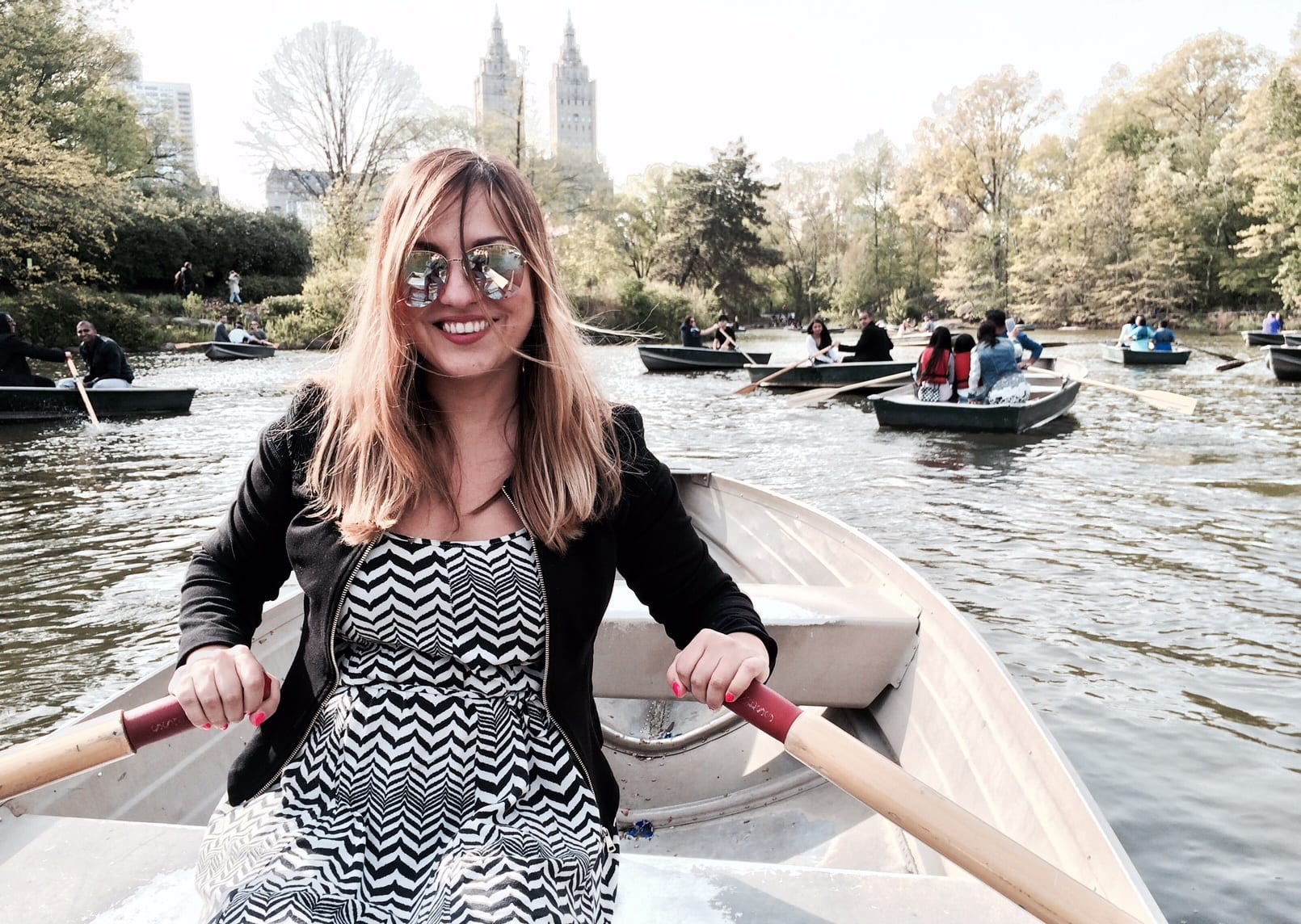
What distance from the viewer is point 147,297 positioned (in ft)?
82.2

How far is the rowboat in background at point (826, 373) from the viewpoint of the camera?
44.5ft

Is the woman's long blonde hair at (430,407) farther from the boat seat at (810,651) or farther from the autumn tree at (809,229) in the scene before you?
the autumn tree at (809,229)

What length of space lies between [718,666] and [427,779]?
0.39 meters

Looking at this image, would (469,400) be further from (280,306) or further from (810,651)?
(280,306)

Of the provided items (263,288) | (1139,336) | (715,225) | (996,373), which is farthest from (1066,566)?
(715,225)

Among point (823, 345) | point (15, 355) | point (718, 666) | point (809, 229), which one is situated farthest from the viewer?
point (809, 229)

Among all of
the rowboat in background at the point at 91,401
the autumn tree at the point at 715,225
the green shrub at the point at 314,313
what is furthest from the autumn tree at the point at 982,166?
the rowboat in background at the point at 91,401

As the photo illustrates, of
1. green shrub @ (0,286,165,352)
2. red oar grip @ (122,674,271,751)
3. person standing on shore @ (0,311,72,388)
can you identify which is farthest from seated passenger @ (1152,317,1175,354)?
green shrub @ (0,286,165,352)

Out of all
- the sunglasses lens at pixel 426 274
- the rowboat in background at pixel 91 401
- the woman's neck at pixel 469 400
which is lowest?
the rowboat in background at pixel 91 401

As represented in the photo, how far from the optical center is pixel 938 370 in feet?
34.2

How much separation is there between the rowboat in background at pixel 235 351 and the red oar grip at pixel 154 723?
20.4m

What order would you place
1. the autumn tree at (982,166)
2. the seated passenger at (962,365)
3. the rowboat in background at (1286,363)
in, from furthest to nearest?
1. the autumn tree at (982,166)
2. the rowboat in background at (1286,363)
3. the seated passenger at (962,365)

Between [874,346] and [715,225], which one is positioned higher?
[715,225]

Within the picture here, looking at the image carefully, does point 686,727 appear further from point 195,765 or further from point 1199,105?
point 1199,105
